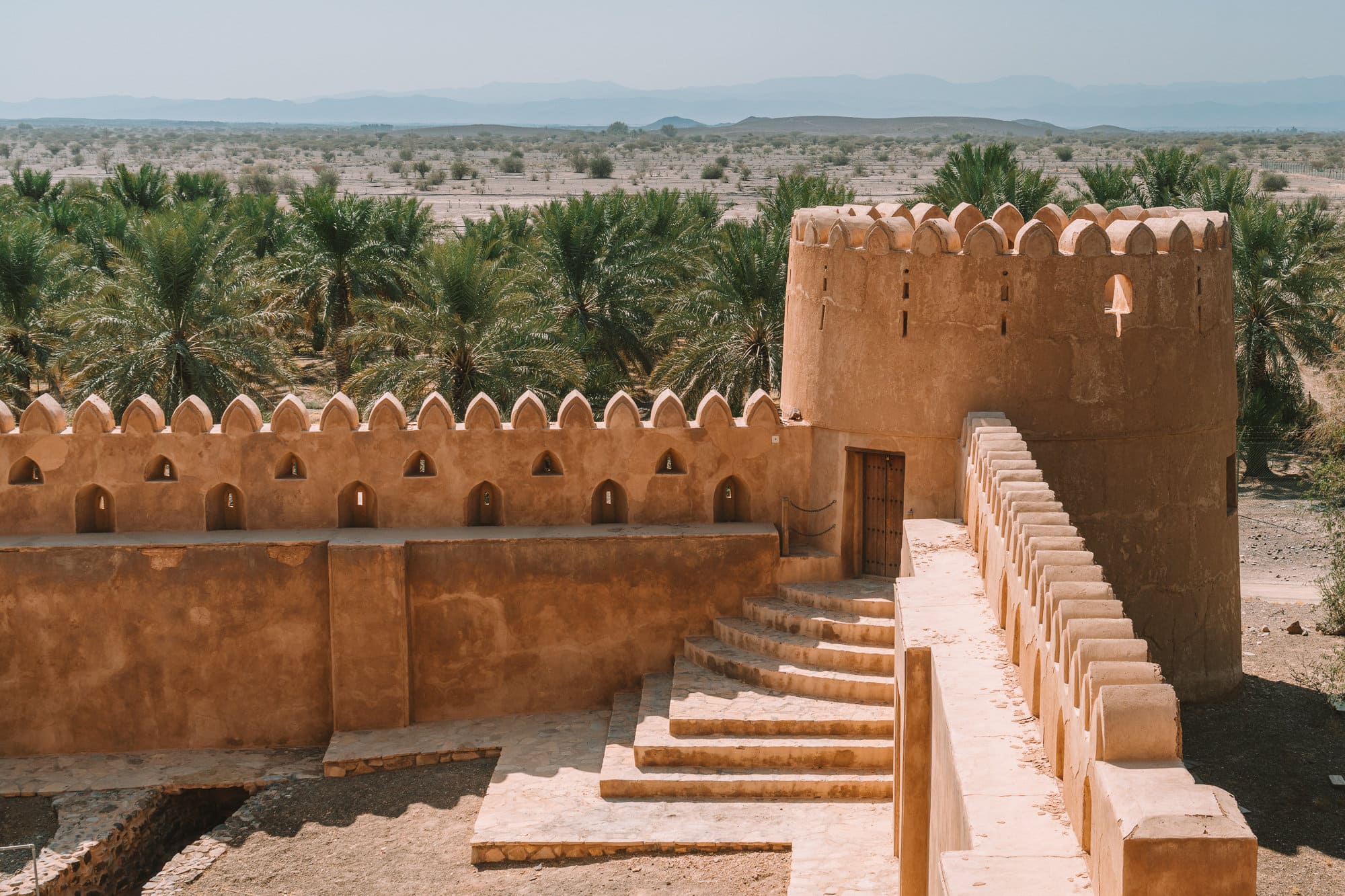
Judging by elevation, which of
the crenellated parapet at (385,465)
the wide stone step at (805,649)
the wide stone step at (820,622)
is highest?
the crenellated parapet at (385,465)

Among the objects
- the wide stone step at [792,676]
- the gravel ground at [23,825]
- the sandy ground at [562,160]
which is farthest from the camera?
the sandy ground at [562,160]

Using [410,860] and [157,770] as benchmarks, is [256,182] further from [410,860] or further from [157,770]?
[410,860]

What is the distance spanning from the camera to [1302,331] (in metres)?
24.2

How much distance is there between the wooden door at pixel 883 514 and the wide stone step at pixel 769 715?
1.73 meters

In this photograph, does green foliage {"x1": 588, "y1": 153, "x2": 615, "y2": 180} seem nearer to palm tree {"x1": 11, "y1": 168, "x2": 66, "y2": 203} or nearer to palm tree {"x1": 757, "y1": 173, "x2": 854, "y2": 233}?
palm tree {"x1": 11, "y1": 168, "x2": 66, "y2": 203}

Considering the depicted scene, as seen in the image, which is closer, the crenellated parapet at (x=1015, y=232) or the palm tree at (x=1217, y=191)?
the crenellated parapet at (x=1015, y=232)

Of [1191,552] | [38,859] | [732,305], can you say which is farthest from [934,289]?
[732,305]

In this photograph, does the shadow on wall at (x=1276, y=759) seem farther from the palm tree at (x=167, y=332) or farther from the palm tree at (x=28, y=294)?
the palm tree at (x=28, y=294)

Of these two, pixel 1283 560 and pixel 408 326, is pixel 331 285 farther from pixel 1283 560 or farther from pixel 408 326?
pixel 1283 560

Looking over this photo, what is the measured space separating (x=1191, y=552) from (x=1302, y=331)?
47.4 ft

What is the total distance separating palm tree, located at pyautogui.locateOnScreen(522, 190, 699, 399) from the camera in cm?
2305

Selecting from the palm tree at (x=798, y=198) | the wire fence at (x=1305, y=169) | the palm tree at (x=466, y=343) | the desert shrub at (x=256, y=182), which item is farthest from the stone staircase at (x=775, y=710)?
the wire fence at (x=1305, y=169)

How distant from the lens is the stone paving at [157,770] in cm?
1091

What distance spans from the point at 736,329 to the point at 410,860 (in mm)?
11563
